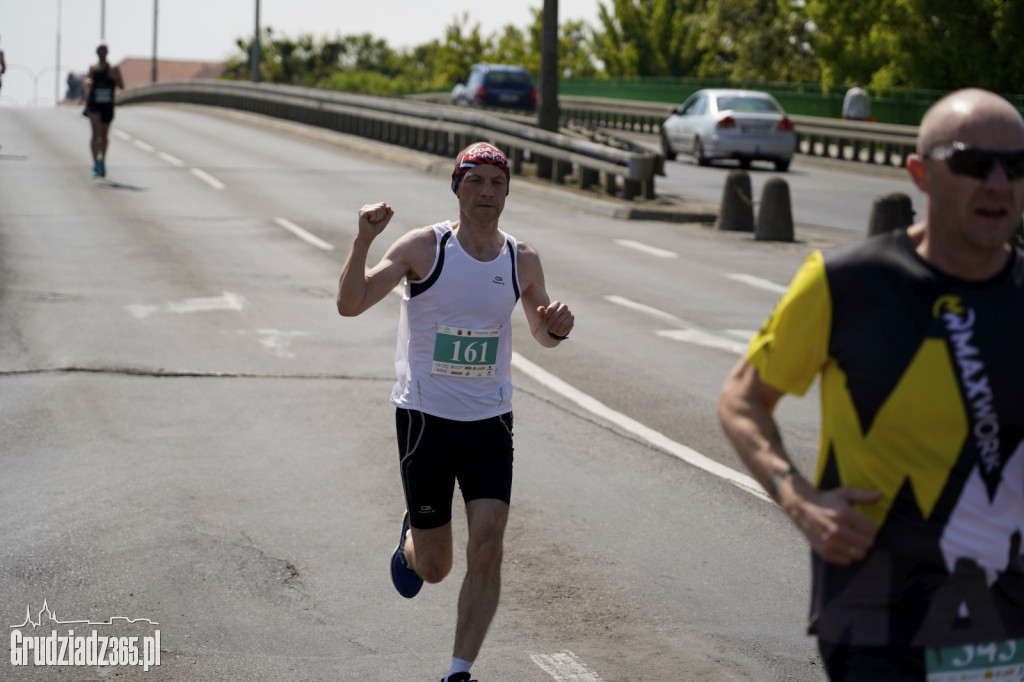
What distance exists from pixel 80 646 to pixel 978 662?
3627 mm

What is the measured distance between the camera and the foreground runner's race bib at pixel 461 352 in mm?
5359

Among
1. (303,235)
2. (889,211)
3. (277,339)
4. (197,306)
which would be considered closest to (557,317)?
(277,339)

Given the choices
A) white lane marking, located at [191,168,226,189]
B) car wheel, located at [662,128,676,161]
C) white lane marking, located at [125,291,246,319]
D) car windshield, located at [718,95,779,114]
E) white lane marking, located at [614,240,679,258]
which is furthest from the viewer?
car wheel, located at [662,128,676,161]

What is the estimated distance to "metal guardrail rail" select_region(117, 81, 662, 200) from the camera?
80.8ft

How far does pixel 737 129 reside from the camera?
32812 millimetres

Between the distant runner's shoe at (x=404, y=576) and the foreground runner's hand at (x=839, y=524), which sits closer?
the foreground runner's hand at (x=839, y=524)

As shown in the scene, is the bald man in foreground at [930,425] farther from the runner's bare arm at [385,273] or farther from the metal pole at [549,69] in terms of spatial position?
the metal pole at [549,69]

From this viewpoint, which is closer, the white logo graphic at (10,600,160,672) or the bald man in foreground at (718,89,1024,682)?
the bald man in foreground at (718,89,1024,682)

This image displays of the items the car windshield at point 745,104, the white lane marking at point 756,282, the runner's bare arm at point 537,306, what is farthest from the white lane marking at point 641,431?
the car windshield at point 745,104

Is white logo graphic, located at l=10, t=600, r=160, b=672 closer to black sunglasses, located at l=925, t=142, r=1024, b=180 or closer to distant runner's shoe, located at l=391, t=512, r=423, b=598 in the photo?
distant runner's shoe, located at l=391, t=512, r=423, b=598

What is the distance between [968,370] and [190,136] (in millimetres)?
35057

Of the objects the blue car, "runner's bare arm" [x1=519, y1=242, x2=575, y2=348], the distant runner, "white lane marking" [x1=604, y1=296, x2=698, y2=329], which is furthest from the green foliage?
"runner's bare arm" [x1=519, y1=242, x2=575, y2=348]

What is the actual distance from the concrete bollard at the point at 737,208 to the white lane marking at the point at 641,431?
1037cm

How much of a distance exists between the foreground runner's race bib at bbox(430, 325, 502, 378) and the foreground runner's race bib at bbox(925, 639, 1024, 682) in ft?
8.44
